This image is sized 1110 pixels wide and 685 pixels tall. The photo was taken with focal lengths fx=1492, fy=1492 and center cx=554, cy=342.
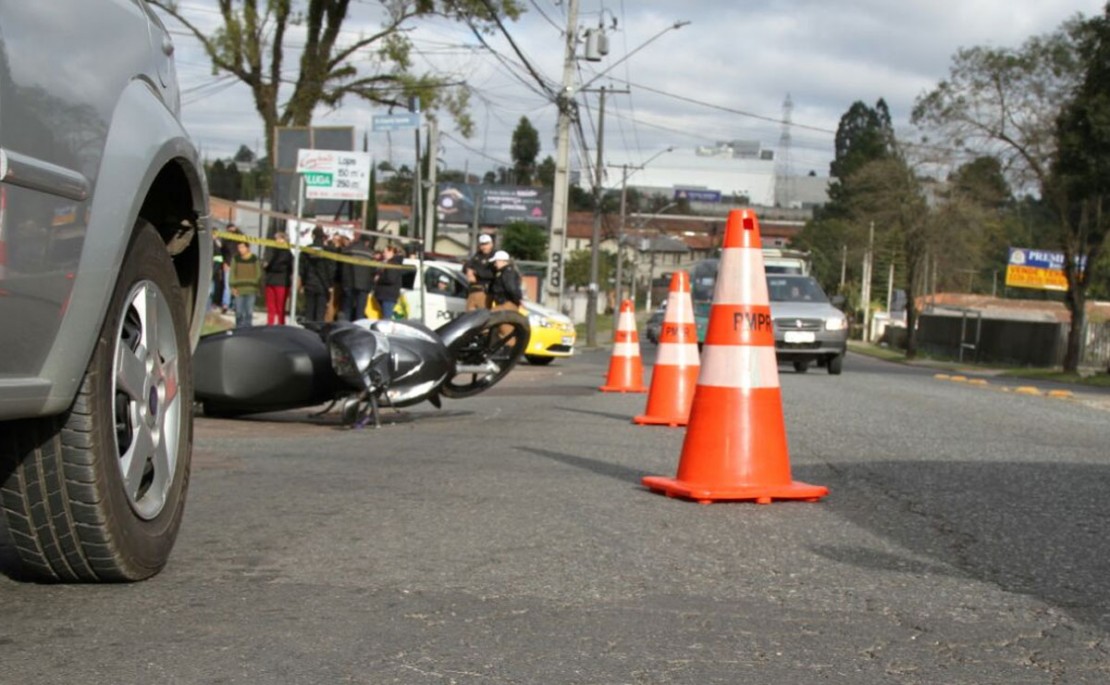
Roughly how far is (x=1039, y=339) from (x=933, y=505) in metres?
45.5

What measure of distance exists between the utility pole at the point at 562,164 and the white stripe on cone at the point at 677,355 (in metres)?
25.6

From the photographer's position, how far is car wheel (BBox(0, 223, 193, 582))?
329 centimetres

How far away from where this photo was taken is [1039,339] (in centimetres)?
4916

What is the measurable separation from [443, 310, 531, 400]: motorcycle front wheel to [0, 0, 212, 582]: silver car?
237 inches

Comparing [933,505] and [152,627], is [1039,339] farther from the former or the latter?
[152,627]

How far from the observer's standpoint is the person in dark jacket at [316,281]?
65.6ft

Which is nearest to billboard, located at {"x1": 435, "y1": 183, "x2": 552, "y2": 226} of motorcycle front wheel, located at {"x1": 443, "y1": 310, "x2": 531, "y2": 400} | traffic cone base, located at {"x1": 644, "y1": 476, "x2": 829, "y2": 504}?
motorcycle front wheel, located at {"x1": 443, "y1": 310, "x2": 531, "y2": 400}

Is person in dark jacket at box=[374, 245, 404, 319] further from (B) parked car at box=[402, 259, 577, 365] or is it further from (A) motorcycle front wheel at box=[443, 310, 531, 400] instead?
(A) motorcycle front wheel at box=[443, 310, 531, 400]

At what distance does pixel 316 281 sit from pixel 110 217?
16958mm

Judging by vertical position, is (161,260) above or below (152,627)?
above

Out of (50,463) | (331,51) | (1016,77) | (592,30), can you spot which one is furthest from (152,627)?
(1016,77)

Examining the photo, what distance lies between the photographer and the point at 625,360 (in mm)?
14883

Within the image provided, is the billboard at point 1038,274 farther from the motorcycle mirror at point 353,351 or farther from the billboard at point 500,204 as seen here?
the motorcycle mirror at point 353,351

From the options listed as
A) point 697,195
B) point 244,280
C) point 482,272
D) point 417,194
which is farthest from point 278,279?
point 697,195
